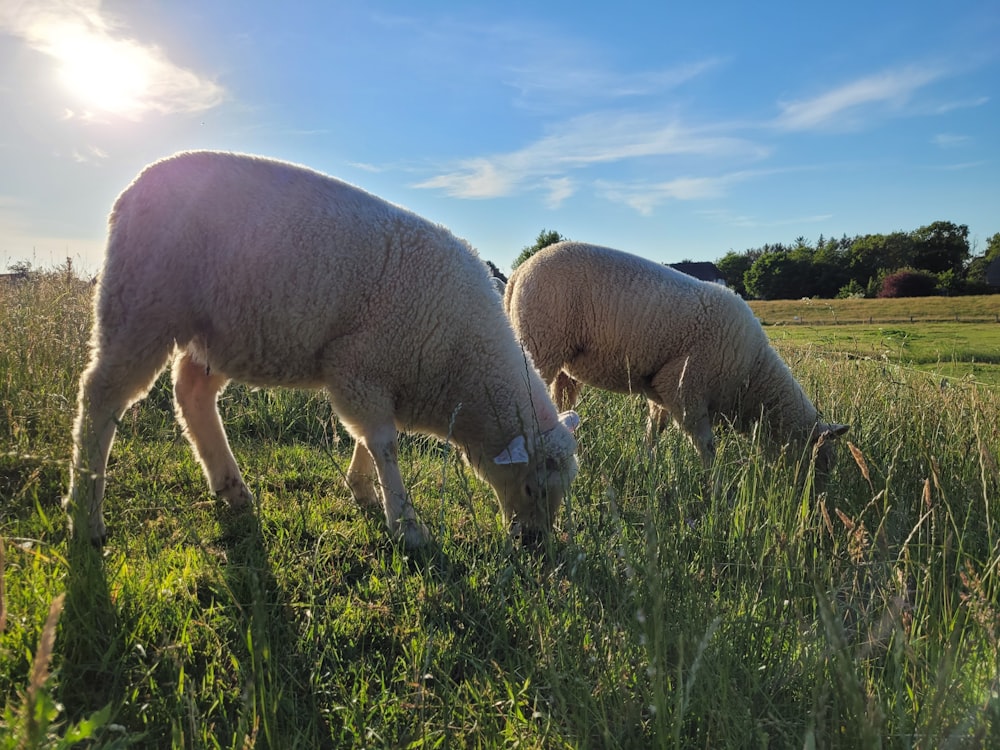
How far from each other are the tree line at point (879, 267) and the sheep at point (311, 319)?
64160mm

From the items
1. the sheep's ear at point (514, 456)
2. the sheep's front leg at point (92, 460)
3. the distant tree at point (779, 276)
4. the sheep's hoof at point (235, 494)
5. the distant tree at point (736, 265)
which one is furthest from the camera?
the distant tree at point (736, 265)

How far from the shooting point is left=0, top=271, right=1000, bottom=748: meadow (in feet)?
5.17

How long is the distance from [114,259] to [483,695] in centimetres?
294

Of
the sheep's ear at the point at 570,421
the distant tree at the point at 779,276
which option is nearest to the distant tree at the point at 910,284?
the distant tree at the point at 779,276

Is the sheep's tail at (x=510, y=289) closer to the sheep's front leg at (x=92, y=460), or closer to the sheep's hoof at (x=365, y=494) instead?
the sheep's hoof at (x=365, y=494)

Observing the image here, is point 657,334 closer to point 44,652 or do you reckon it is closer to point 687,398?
point 687,398

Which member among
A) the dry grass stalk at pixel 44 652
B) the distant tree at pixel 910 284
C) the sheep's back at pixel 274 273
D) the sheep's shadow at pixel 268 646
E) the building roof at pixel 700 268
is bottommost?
the sheep's shadow at pixel 268 646

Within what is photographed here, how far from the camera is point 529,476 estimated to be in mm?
3529

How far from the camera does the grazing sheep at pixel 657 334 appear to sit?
614 cm

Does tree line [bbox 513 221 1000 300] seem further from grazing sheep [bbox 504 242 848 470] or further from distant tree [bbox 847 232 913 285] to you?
grazing sheep [bbox 504 242 848 470]

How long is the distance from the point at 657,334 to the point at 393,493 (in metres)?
3.84

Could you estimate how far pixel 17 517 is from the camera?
309 cm

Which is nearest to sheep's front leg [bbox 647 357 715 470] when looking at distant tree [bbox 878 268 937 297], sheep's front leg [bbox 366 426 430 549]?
sheep's front leg [bbox 366 426 430 549]

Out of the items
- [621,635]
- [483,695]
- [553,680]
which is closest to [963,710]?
[621,635]
